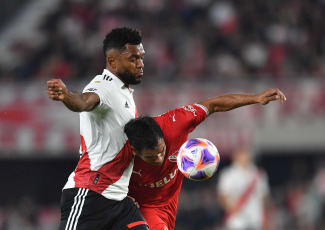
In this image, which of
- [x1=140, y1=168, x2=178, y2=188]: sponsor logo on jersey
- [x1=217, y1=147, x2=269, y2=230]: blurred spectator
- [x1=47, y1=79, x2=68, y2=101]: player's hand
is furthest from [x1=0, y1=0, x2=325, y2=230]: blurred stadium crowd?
[x1=47, y1=79, x2=68, y2=101]: player's hand

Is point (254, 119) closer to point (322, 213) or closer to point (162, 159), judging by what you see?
point (322, 213)

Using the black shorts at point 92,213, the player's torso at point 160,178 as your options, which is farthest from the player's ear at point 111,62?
the black shorts at point 92,213

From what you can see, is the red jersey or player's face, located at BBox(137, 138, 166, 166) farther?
the red jersey

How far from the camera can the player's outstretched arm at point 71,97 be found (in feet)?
16.3

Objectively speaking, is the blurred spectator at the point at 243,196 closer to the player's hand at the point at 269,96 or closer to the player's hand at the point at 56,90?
the player's hand at the point at 269,96

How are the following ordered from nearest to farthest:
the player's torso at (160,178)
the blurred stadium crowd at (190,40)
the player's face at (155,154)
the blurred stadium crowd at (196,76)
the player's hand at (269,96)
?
the player's face at (155,154), the player's hand at (269,96), the player's torso at (160,178), the blurred stadium crowd at (196,76), the blurred stadium crowd at (190,40)

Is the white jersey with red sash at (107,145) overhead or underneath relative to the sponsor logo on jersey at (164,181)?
overhead

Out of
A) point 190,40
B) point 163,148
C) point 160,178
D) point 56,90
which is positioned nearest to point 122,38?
point 163,148

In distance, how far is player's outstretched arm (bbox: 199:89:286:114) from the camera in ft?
20.0

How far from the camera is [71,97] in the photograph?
507cm

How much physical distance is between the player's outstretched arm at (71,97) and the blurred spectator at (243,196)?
5532mm

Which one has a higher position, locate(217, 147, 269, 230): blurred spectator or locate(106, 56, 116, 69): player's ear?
locate(106, 56, 116, 69): player's ear

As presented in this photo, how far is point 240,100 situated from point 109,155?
4.30ft

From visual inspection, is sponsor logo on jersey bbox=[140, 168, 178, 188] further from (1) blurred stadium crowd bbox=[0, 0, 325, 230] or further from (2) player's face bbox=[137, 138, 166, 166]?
(1) blurred stadium crowd bbox=[0, 0, 325, 230]
